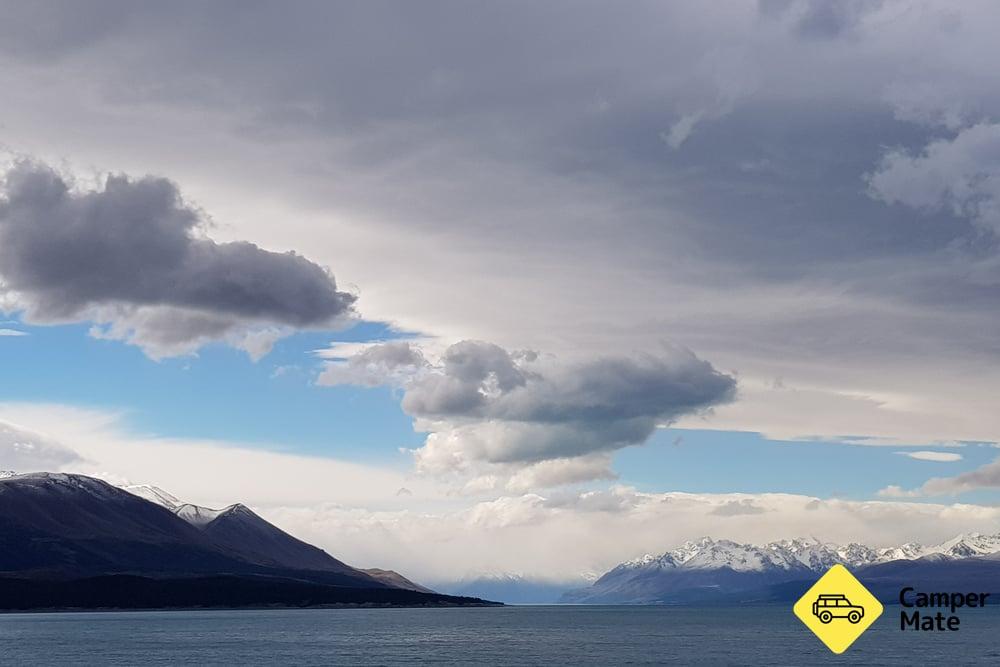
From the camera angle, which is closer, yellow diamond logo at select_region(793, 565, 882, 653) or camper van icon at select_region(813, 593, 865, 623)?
yellow diamond logo at select_region(793, 565, 882, 653)

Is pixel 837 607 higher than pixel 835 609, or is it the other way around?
pixel 837 607

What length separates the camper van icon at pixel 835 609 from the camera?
6475 cm

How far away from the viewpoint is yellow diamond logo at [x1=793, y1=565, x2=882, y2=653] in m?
63.8

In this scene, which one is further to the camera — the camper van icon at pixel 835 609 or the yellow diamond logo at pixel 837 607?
the camper van icon at pixel 835 609

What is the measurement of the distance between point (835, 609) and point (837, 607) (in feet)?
0.56

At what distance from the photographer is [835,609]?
65438mm

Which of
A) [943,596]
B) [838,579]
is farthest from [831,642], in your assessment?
[943,596]

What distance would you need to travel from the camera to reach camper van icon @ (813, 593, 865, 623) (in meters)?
64.8

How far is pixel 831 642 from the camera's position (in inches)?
2510

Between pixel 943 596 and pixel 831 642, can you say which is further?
pixel 943 596

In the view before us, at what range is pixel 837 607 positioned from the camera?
215 feet

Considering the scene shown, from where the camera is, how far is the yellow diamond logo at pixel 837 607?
63844 millimetres

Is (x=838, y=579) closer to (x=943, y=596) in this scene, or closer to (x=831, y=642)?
(x=831, y=642)

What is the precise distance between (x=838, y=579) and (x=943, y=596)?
48.3m
